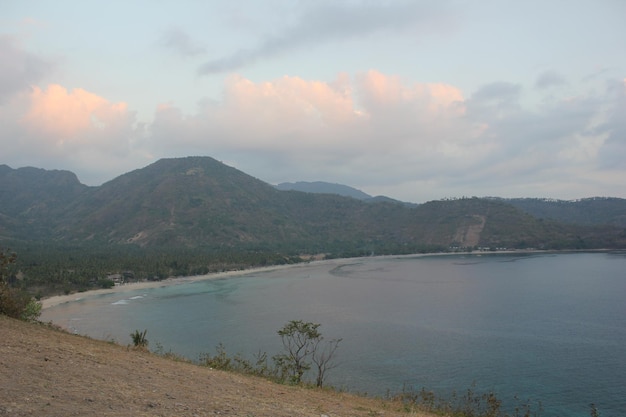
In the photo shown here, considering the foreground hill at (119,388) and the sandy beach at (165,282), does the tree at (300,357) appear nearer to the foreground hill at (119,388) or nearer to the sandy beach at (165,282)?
the foreground hill at (119,388)

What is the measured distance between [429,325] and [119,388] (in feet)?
173

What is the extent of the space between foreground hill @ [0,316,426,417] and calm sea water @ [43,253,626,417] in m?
17.3

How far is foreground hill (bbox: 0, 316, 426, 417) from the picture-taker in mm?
9523

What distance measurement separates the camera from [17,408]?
8.76 meters

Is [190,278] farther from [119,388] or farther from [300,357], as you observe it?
[119,388]

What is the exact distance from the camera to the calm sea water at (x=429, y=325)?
3634cm

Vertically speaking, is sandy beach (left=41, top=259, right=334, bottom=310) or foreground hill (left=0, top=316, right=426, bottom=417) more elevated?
foreground hill (left=0, top=316, right=426, bottom=417)

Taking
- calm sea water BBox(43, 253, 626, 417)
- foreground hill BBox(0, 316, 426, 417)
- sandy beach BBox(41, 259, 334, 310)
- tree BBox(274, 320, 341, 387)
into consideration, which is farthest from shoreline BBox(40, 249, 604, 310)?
foreground hill BBox(0, 316, 426, 417)

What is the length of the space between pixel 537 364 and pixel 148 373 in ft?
127

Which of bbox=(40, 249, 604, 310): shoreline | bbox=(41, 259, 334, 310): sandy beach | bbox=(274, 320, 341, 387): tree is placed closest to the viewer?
bbox=(274, 320, 341, 387): tree

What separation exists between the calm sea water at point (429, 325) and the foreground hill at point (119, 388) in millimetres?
17297

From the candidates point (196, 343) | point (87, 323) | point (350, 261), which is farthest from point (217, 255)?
point (196, 343)

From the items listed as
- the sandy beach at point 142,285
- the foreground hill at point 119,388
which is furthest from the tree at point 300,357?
the sandy beach at point 142,285

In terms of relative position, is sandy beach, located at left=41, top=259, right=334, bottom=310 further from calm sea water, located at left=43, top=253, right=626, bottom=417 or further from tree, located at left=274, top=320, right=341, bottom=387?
tree, located at left=274, top=320, right=341, bottom=387
